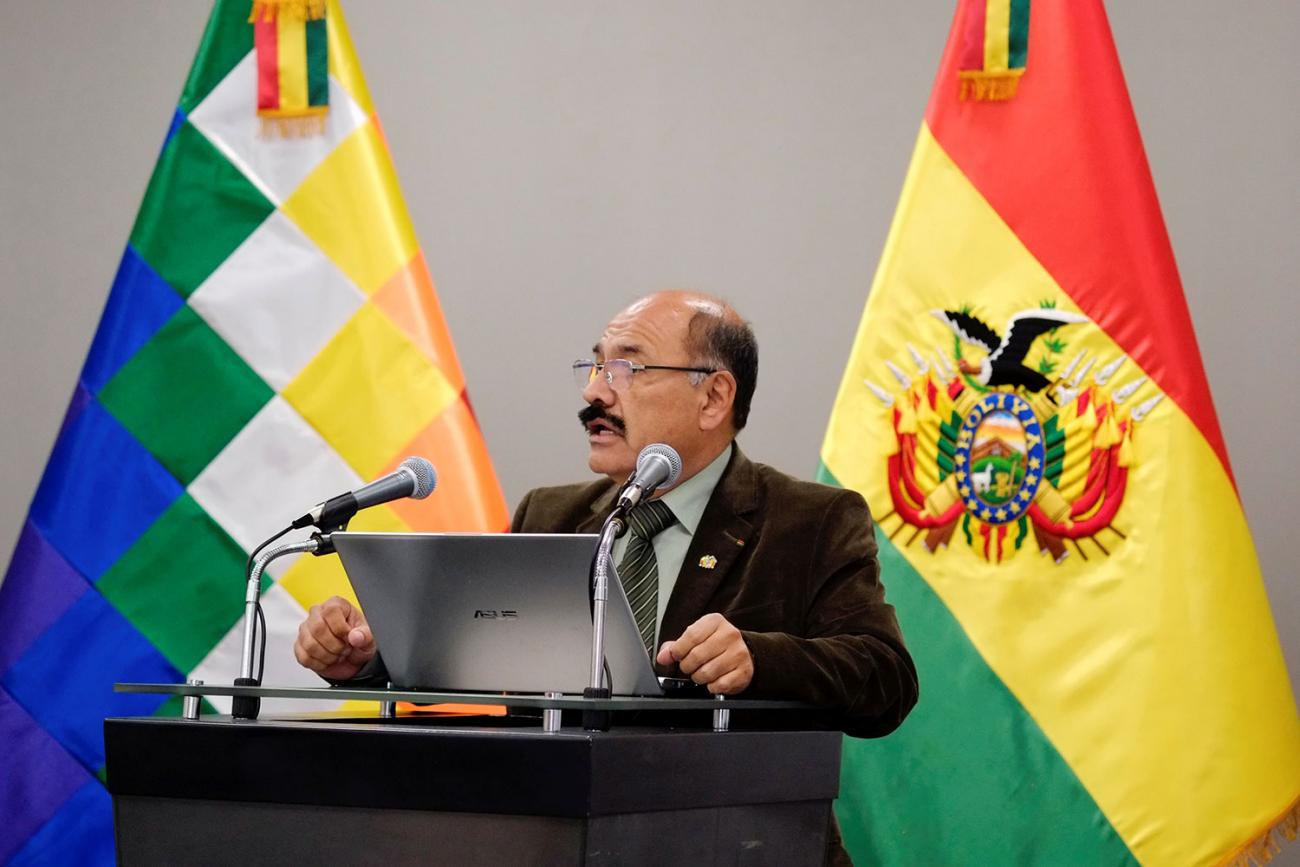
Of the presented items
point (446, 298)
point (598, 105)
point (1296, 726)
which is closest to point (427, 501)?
point (446, 298)

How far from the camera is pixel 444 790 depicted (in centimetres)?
140

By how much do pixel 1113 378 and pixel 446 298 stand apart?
1.76 meters

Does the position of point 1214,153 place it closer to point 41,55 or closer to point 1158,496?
point 1158,496

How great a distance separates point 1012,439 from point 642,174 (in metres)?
1.34

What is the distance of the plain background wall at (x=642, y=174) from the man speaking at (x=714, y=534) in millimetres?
1181

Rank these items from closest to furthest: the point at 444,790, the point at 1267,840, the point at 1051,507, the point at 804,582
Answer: the point at 444,790 → the point at 804,582 → the point at 1267,840 → the point at 1051,507

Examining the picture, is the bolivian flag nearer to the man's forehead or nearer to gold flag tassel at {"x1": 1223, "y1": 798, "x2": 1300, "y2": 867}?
gold flag tassel at {"x1": 1223, "y1": 798, "x2": 1300, "y2": 867}

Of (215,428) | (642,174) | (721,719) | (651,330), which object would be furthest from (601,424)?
(642,174)

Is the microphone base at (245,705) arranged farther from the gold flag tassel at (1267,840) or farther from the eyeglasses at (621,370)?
the gold flag tassel at (1267,840)

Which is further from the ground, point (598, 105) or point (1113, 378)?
point (598, 105)

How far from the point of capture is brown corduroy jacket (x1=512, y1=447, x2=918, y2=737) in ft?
6.61

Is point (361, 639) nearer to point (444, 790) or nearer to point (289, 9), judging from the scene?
point (444, 790)

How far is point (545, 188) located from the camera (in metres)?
3.71

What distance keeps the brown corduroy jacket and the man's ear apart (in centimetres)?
6
